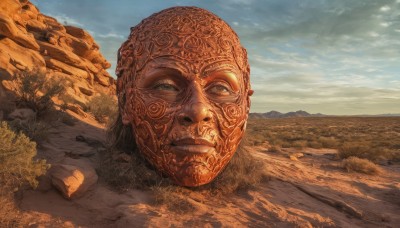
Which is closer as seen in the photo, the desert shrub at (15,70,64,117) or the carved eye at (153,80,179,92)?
the carved eye at (153,80,179,92)

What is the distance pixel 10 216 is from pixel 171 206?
183 centimetres

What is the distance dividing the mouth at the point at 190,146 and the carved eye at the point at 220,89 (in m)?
0.77

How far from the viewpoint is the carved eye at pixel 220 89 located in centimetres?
417

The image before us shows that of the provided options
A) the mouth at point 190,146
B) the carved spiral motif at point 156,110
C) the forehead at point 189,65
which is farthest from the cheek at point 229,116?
the carved spiral motif at point 156,110

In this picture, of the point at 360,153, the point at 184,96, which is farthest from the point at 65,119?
the point at 360,153

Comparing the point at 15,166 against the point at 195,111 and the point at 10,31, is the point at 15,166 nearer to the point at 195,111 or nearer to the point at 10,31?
the point at 195,111

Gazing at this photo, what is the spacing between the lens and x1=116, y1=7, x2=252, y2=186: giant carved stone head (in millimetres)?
3883

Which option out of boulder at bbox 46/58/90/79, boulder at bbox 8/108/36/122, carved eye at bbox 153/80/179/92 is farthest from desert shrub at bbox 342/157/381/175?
boulder at bbox 46/58/90/79

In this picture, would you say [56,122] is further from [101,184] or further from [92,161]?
[101,184]

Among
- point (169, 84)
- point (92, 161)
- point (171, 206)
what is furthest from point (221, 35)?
point (92, 161)

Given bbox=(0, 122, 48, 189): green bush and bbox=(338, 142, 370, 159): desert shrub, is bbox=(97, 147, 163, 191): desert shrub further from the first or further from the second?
bbox=(338, 142, 370, 159): desert shrub

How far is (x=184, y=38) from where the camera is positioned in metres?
4.24

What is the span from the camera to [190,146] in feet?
12.6

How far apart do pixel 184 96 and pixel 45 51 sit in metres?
14.5
